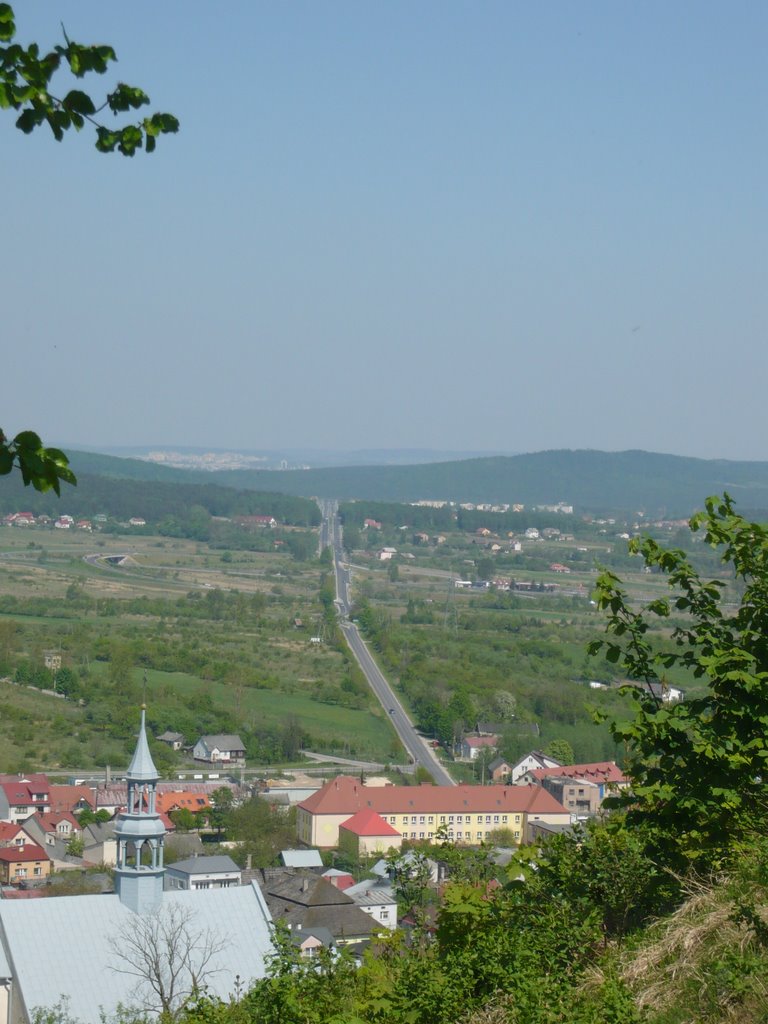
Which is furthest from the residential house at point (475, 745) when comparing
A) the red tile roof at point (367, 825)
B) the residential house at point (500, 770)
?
the red tile roof at point (367, 825)

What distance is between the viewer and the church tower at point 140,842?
15.8 metres

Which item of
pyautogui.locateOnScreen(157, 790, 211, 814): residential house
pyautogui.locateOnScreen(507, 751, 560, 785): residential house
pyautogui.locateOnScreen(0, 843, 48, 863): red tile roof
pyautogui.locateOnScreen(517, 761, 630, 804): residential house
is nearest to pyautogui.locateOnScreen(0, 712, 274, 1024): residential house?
pyautogui.locateOnScreen(0, 843, 48, 863): red tile roof

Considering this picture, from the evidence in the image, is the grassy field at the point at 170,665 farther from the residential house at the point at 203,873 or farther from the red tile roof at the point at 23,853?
the residential house at the point at 203,873

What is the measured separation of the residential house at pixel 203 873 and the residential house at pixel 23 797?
11354 millimetres

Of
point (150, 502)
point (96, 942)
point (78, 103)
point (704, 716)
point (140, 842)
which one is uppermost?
point (78, 103)

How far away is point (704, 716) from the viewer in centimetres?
712

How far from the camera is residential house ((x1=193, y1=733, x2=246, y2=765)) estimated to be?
47.4m

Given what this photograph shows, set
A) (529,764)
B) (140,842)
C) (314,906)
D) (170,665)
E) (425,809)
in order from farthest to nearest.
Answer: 1. (170,665)
2. (529,764)
3. (425,809)
4. (314,906)
5. (140,842)

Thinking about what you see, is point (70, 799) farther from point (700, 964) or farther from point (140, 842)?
point (700, 964)

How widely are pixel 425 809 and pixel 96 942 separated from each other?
71.4 feet

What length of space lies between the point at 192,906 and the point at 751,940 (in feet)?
37.9

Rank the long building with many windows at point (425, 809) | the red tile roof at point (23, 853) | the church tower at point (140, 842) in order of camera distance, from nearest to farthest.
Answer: the church tower at point (140, 842) < the red tile roof at point (23, 853) < the long building with many windows at point (425, 809)

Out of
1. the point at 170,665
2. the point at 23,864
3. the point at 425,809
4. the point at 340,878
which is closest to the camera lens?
the point at 340,878

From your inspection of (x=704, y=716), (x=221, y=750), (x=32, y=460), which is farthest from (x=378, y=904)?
(x=221, y=750)
